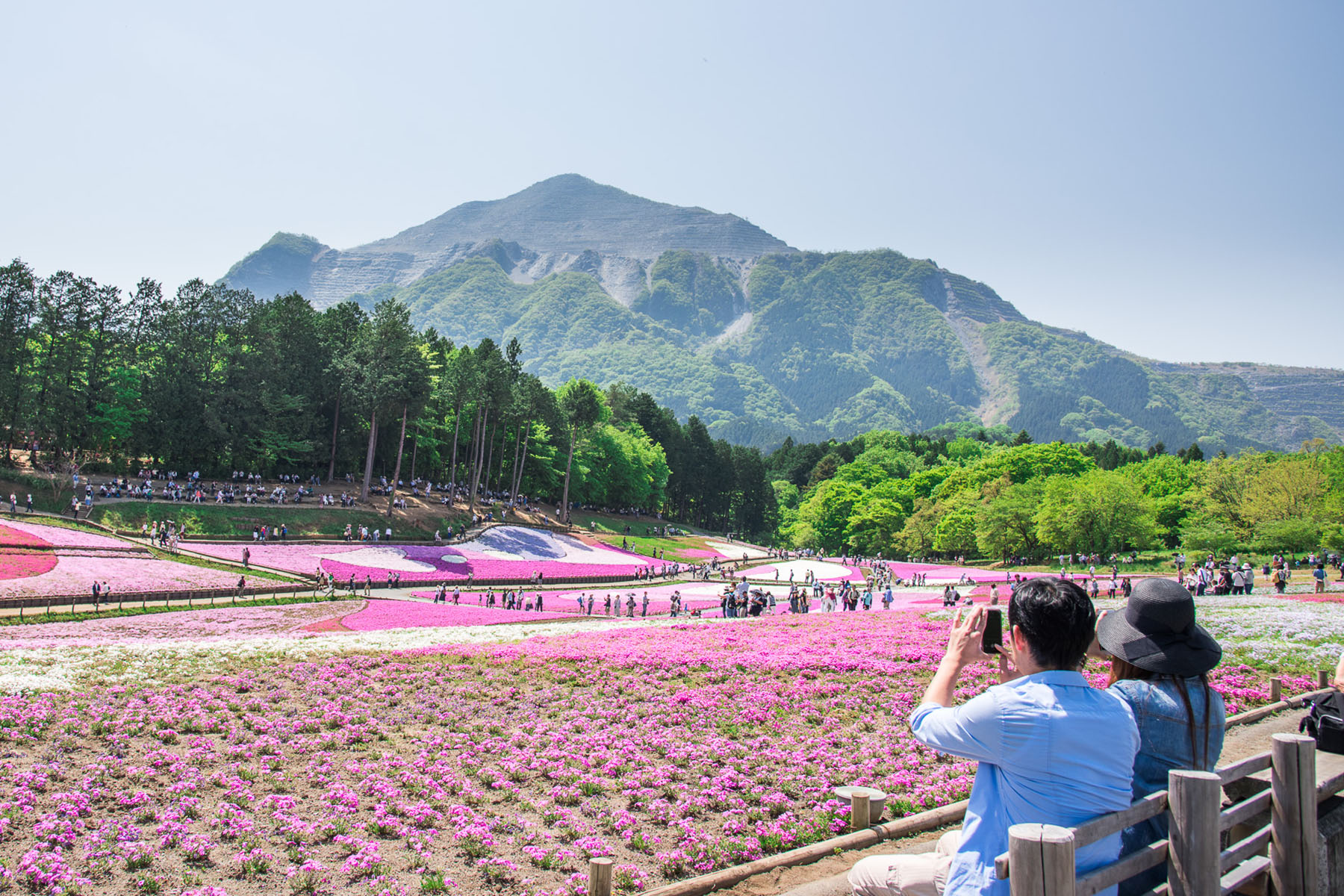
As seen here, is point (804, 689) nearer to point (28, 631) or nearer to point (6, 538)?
point (28, 631)

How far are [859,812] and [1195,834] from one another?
242 inches

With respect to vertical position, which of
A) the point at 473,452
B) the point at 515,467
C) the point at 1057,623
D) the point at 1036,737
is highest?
the point at 473,452

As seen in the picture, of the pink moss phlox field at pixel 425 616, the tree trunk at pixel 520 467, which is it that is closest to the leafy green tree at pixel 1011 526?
the tree trunk at pixel 520 467

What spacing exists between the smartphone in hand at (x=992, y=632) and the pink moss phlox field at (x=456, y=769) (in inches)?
218

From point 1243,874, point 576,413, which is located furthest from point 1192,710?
point 576,413

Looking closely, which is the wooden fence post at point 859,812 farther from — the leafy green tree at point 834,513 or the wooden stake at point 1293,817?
the leafy green tree at point 834,513

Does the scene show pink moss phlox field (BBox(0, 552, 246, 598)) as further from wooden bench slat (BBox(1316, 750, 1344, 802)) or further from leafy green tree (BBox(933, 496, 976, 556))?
leafy green tree (BBox(933, 496, 976, 556))

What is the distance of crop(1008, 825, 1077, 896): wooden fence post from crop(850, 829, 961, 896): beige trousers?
1.24m

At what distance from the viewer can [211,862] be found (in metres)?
8.84

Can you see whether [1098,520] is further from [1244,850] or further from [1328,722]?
[1244,850]

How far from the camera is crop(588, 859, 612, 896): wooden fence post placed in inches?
290

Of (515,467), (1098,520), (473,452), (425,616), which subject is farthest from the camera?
(515,467)

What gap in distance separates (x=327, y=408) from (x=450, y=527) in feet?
53.6

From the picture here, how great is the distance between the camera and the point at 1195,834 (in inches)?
151
